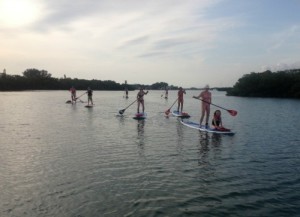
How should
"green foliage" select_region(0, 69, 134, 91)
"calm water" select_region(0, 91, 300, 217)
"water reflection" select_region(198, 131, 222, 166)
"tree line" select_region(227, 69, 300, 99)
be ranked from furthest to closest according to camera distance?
"green foliage" select_region(0, 69, 134, 91), "tree line" select_region(227, 69, 300, 99), "water reflection" select_region(198, 131, 222, 166), "calm water" select_region(0, 91, 300, 217)

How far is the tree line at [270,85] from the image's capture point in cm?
10475

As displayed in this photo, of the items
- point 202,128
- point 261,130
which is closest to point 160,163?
point 202,128

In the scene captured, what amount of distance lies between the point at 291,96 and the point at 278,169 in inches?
3842

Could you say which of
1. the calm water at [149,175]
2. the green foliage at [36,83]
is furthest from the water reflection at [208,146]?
the green foliage at [36,83]

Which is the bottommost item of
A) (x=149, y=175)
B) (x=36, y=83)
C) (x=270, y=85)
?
(x=149, y=175)

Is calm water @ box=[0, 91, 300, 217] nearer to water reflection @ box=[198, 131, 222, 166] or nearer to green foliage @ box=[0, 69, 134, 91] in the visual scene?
water reflection @ box=[198, 131, 222, 166]

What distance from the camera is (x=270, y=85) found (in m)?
111

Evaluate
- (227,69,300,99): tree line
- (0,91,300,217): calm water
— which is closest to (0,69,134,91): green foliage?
(227,69,300,99): tree line

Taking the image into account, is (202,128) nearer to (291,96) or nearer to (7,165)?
(7,165)

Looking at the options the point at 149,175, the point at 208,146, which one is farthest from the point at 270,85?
the point at 149,175

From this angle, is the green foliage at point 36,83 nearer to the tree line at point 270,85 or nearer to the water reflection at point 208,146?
the tree line at point 270,85

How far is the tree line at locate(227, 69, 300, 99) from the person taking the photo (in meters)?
105

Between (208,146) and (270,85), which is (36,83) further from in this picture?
(208,146)

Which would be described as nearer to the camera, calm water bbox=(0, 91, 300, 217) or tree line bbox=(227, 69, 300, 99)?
calm water bbox=(0, 91, 300, 217)
